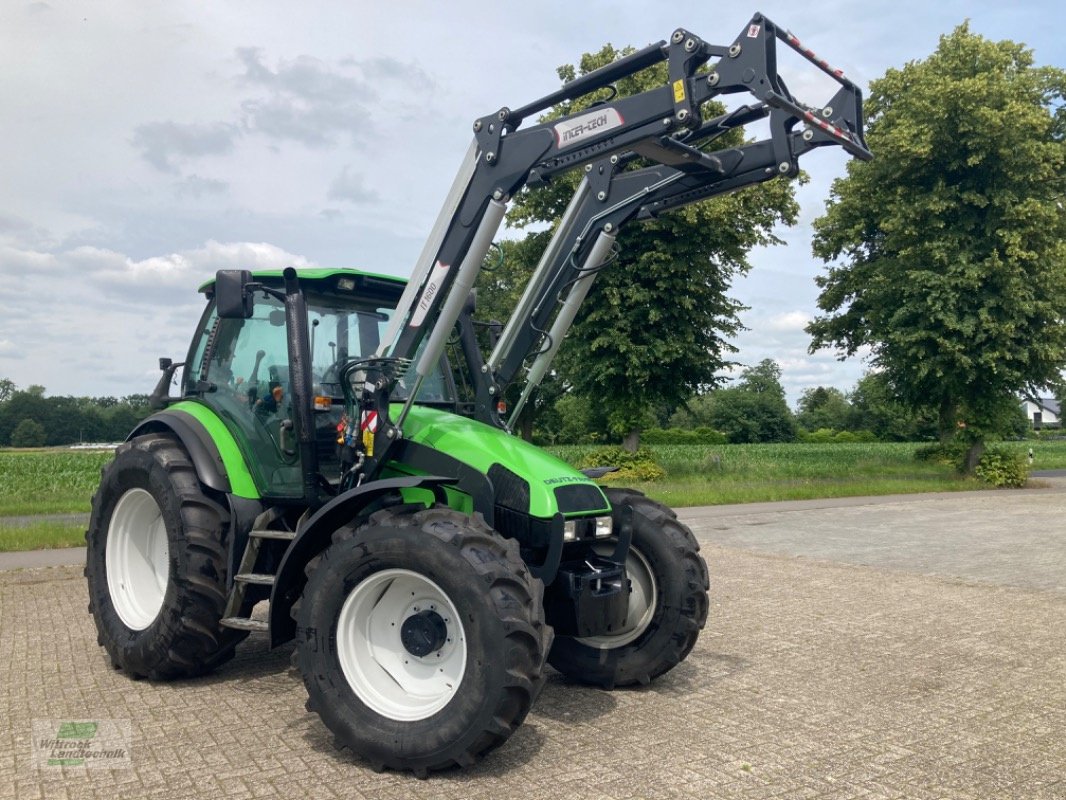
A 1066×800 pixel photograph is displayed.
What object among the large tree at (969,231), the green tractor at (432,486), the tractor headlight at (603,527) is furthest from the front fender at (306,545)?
the large tree at (969,231)

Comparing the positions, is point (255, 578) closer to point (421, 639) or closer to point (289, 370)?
point (289, 370)

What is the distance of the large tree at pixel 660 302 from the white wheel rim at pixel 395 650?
19.7 m

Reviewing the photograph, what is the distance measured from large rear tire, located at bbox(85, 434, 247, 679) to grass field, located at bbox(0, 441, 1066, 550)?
24.5ft

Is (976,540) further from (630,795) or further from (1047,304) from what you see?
(1047,304)

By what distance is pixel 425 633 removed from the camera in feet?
14.8

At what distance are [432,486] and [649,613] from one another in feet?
5.66

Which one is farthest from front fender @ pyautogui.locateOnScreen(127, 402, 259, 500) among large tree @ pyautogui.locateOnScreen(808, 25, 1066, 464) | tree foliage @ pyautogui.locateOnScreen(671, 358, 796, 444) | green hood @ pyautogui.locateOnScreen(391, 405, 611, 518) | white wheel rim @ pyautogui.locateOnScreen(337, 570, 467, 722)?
tree foliage @ pyautogui.locateOnScreen(671, 358, 796, 444)

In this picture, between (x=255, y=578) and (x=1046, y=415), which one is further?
(x=1046, y=415)

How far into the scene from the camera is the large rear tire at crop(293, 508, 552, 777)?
4109mm

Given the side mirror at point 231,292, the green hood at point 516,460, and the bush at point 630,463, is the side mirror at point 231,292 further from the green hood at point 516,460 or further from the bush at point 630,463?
the bush at point 630,463

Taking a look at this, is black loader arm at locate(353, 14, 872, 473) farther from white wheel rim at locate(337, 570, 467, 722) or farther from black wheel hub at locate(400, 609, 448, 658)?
black wheel hub at locate(400, 609, 448, 658)

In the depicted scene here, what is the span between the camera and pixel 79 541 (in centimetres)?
1319

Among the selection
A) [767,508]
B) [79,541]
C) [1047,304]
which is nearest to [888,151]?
[1047,304]

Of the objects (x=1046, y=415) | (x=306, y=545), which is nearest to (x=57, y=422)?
(x=306, y=545)
